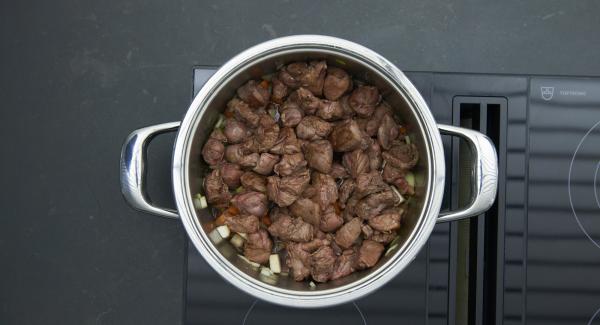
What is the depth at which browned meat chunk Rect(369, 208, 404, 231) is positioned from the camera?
2.90 feet

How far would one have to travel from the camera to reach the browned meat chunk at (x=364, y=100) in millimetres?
895

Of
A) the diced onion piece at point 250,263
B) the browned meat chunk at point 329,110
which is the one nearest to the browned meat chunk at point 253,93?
the browned meat chunk at point 329,110

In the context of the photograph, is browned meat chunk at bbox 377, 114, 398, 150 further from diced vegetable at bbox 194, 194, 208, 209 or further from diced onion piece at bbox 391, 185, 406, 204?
diced vegetable at bbox 194, 194, 208, 209

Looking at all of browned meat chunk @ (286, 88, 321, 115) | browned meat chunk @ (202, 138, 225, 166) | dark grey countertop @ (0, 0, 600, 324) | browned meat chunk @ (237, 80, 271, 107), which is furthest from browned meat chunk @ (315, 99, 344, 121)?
dark grey countertop @ (0, 0, 600, 324)

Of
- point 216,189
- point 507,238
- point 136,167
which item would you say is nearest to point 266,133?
point 216,189

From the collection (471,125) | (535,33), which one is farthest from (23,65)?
(535,33)

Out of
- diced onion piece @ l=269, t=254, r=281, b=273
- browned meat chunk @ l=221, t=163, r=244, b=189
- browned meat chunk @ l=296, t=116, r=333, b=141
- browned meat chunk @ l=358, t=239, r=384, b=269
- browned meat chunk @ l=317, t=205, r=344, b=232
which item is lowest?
diced onion piece @ l=269, t=254, r=281, b=273

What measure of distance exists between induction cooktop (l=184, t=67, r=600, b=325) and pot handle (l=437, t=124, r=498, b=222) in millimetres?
171

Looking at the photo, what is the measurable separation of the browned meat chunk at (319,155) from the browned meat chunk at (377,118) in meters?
0.09

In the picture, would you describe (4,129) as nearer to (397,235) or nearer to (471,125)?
(397,235)

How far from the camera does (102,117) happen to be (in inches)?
46.1

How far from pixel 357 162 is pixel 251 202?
0.76 ft

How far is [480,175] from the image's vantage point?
2.74 feet

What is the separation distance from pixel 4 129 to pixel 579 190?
148 centimetres
